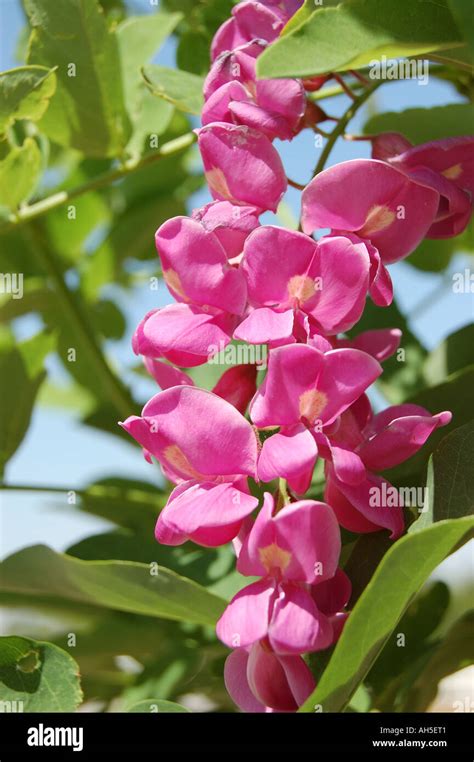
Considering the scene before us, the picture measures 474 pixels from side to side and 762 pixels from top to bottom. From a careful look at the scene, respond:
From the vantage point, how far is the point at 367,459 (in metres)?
0.50

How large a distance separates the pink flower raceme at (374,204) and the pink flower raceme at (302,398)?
8cm

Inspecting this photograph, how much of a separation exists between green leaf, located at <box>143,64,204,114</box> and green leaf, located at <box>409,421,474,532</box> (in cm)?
29

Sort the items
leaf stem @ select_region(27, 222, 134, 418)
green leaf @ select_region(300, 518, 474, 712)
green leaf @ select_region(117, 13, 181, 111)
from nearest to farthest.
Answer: green leaf @ select_region(300, 518, 474, 712)
green leaf @ select_region(117, 13, 181, 111)
leaf stem @ select_region(27, 222, 134, 418)

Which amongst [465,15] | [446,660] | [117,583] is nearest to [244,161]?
[465,15]

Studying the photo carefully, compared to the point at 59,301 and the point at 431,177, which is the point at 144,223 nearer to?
the point at 59,301

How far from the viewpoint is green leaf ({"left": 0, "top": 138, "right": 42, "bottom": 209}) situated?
0.70m

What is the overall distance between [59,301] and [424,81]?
43 cm

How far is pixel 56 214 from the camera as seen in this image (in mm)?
1034

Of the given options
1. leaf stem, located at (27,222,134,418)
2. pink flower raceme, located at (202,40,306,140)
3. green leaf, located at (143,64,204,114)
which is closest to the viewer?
pink flower raceme, located at (202,40,306,140)

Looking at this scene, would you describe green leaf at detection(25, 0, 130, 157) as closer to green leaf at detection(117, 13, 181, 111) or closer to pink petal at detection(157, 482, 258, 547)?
green leaf at detection(117, 13, 181, 111)

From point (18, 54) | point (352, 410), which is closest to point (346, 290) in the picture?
point (352, 410)

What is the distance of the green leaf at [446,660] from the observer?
0.68 m

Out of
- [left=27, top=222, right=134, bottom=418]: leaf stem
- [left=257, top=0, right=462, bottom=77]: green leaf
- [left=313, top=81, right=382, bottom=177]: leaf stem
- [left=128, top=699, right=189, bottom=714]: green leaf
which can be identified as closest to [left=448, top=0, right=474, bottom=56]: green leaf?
[left=257, top=0, right=462, bottom=77]: green leaf

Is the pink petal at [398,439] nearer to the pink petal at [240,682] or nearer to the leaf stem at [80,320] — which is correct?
the pink petal at [240,682]
